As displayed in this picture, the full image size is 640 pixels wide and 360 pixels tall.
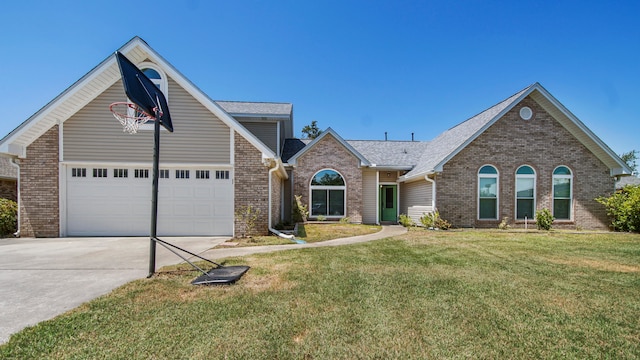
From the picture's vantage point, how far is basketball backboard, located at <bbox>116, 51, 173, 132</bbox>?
478cm

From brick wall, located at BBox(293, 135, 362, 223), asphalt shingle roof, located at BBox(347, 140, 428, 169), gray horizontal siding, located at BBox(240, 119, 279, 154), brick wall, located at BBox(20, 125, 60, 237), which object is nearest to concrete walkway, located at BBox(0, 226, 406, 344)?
brick wall, located at BBox(20, 125, 60, 237)

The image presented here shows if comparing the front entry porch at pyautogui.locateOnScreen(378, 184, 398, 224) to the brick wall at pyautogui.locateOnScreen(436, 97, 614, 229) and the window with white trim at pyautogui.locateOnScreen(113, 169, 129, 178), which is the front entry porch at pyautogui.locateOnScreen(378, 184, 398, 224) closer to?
the brick wall at pyautogui.locateOnScreen(436, 97, 614, 229)

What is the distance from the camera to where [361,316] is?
3.65m

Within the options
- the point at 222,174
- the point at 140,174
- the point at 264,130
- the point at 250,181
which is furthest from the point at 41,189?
the point at 264,130

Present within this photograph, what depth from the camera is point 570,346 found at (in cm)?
299

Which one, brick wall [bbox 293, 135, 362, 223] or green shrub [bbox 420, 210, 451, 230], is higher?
brick wall [bbox 293, 135, 362, 223]

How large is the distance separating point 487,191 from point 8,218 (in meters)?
18.8

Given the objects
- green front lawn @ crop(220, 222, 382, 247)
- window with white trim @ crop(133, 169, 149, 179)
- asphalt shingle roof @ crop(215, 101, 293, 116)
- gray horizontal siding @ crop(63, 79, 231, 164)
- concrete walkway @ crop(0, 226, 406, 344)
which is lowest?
green front lawn @ crop(220, 222, 382, 247)

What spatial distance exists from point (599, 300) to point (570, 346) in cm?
192

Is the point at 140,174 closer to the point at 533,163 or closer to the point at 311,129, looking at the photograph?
the point at 533,163

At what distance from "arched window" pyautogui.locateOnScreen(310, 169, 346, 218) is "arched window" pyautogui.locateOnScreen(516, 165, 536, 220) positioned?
8.03 m

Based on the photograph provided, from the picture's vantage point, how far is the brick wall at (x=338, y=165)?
15438mm

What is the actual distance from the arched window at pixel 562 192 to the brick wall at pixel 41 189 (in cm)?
2012

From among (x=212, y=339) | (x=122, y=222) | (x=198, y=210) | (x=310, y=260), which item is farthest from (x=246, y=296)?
(x=122, y=222)
